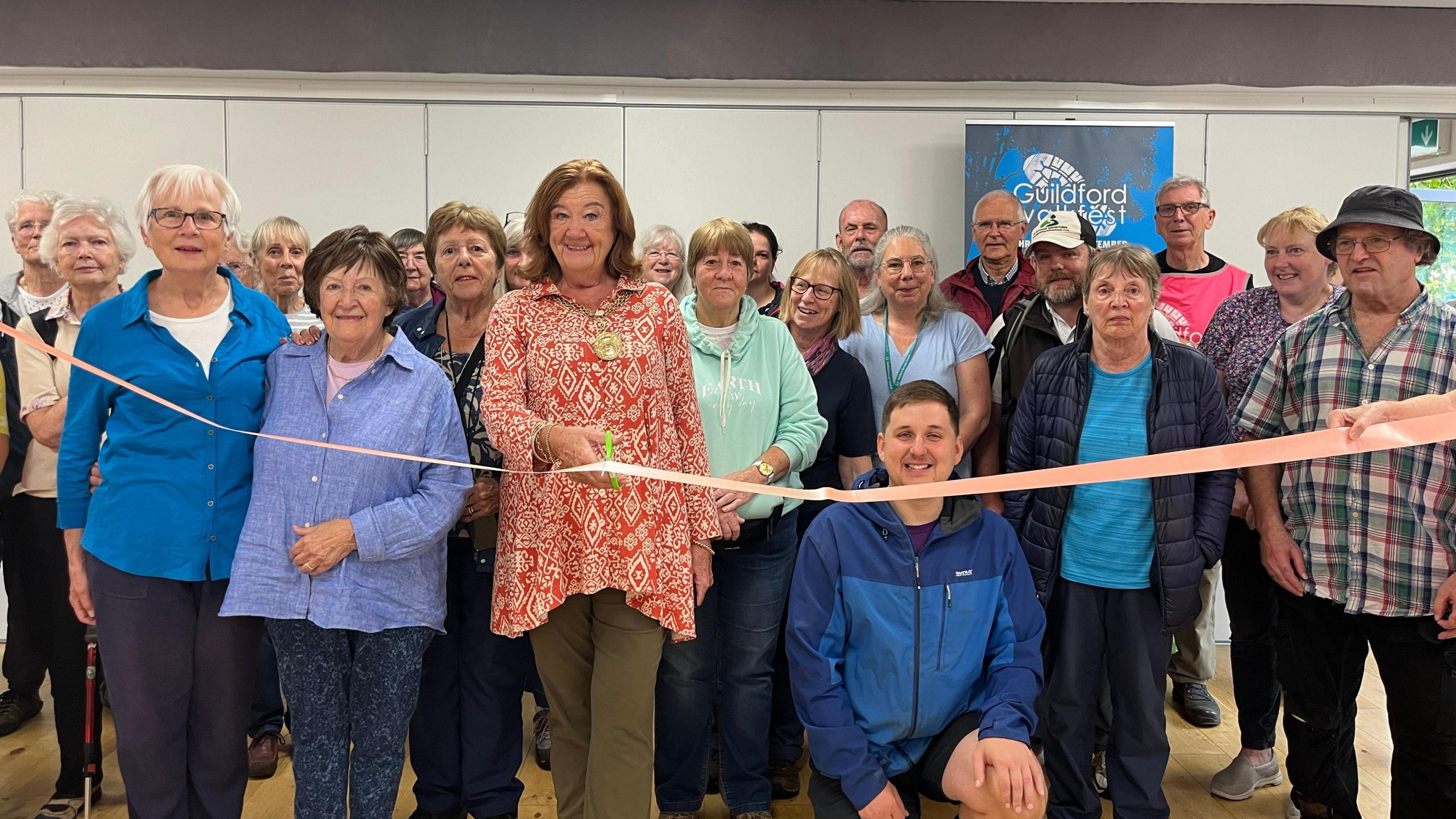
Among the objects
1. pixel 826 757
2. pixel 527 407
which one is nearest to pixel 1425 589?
pixel 826 757

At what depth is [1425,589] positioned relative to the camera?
7.68ft

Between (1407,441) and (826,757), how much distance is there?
1306mm

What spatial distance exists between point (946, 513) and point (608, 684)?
916 millimetres

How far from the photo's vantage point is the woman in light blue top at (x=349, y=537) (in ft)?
7.08

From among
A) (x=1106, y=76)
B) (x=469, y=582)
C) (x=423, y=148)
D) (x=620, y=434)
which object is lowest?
(x=469, y=582)

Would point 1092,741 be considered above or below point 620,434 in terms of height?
below

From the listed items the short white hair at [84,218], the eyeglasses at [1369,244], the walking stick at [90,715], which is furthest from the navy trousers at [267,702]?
the eyeglasses at [1369,244]

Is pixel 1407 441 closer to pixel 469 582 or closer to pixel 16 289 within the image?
pixel 469 582

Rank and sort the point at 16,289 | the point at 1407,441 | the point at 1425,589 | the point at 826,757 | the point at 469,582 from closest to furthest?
1. the point at 1407,441
2. the point at 826,757
3. the point at 1425,589
4. the point at 469,582
5. the point at 16,289

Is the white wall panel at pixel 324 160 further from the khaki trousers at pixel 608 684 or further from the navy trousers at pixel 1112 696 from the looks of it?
the navy trousers at pixel 1112 696

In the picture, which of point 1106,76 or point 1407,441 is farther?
point 1106,76

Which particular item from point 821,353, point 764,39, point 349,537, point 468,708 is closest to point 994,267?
point 821,353

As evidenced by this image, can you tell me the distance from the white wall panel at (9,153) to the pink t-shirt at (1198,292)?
17.6ft

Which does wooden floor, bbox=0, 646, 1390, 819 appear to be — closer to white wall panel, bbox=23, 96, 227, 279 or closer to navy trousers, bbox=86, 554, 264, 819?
navy trousers, bbox=86, 554, 264, 819
